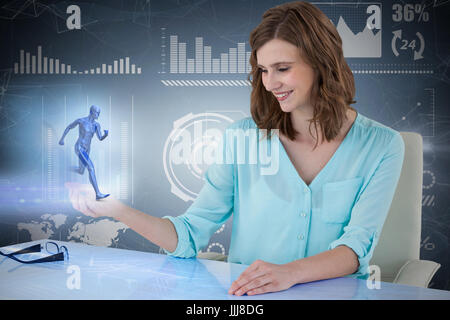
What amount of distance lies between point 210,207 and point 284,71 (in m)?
0.49

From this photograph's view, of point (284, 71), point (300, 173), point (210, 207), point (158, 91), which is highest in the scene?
point (158, 91)

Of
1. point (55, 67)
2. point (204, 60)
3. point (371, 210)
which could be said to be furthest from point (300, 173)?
point (55, 67)

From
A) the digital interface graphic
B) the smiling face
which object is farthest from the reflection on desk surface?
the digital interface graphic

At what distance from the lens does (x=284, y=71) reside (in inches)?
55.4

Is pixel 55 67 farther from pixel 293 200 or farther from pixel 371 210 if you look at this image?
pixel 371 210

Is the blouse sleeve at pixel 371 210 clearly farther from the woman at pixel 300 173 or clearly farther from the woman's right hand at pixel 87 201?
the woman's right hand at pixel 87 201

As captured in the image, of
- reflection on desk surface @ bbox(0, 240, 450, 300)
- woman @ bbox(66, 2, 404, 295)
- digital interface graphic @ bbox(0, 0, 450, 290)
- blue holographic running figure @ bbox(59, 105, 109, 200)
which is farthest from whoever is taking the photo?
digital interface graphic @ bbox(0, 0, 450, 290)

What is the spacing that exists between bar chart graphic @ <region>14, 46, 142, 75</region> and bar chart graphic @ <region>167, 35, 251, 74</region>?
0.26m

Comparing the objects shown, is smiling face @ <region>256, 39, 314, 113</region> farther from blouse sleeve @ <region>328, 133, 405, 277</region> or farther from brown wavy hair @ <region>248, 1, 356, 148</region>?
blouse sleeve @ <region>328, 133, 405, 277</region>

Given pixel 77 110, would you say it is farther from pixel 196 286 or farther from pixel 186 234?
pixel 196 286

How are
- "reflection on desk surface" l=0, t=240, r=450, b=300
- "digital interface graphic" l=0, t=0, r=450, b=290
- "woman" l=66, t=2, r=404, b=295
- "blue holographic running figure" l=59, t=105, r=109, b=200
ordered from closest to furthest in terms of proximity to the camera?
"reflection on desk surface" l=0, t=240, r=450, b=300
"blue holographic running figure" l=59, t=105, r=109, b=200
"woman" l=66, t=2, r=404, b=295
"digital interface graphic" l=0, t=0, r=450, b=290

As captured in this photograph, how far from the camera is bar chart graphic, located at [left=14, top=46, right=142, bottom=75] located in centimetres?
323

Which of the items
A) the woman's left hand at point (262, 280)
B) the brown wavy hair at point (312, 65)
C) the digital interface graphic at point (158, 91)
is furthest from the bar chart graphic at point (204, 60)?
the woman's left hand at point (262, 280)

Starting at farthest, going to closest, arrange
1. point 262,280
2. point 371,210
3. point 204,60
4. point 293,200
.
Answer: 1. point 204,60
2. point 293,200
3. point 371,210
4. point 262,280
